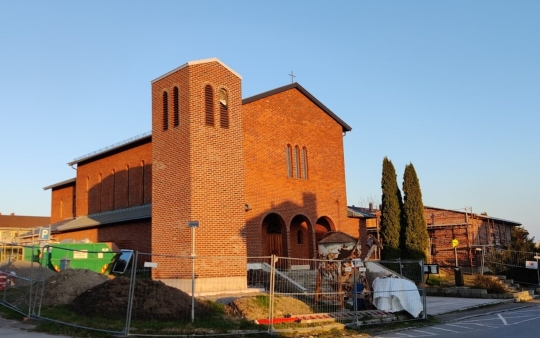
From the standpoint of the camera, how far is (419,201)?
30.4 m

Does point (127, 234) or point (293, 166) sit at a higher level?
point (293, 166)

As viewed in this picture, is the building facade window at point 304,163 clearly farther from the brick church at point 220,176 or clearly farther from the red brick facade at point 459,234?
the red brick facade at point 459,234

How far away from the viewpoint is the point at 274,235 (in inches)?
1015

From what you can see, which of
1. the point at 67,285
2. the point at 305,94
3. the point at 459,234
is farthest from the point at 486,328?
the point at 459,234

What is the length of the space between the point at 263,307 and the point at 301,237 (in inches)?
514

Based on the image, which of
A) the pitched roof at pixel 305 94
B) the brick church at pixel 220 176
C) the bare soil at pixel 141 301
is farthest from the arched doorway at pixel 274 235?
the bare soil at pixel 141 301

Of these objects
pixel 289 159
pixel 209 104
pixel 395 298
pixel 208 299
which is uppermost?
pixel 209 104

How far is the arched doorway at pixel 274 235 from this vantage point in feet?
83.3

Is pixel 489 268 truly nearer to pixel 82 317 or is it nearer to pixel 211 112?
pixel 211 112

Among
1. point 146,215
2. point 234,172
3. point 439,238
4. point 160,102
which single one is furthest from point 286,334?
point 439,238

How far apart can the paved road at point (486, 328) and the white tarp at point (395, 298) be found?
1.11 metres

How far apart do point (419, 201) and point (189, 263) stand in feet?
54.7

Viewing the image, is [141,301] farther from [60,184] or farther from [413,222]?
[60,184]

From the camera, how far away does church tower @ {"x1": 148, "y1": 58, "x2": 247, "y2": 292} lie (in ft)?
62.6
